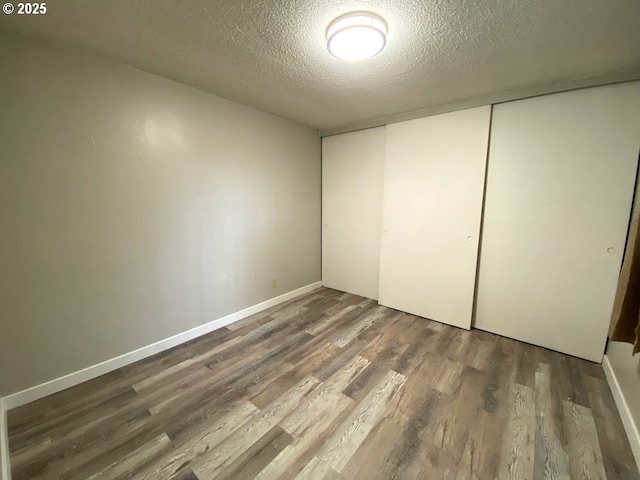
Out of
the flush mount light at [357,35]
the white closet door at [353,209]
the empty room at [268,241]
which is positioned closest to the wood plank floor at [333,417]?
the empty room at [268,241]

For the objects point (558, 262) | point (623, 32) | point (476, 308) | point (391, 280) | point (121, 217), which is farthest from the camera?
point (391, 280)

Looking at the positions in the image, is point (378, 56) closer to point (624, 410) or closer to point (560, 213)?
point (560, 213)

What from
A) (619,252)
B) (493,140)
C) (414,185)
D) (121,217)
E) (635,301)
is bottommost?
(635,301)

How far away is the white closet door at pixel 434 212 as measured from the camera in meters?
2.46

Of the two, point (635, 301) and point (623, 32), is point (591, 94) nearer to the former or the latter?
point (623, 32)

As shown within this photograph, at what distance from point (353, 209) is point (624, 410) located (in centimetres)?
281

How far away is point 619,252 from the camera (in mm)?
1915

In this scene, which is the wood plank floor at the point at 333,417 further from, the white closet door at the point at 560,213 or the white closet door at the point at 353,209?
the white closet door at the point at 353,209

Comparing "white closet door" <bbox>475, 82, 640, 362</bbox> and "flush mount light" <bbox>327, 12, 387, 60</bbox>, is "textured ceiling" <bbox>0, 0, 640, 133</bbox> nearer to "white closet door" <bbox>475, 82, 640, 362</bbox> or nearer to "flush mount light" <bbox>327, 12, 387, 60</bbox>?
"flush mount light" <bbox>327, 12, 387, 60</bbox>

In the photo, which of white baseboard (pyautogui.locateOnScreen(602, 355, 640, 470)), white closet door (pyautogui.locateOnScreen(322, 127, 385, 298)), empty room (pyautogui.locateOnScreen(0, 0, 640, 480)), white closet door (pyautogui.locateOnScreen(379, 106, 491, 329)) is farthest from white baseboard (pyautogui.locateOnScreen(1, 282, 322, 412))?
white baseboard (pyautogui.locateOnScreen(602, 355, 640, 470))

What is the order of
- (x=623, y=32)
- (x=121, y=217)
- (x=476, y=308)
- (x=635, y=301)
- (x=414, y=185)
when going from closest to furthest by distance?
(x=635, y=301) < (x=623, y=32) < (x=121, y=217) < (x=476, y=308) < (x=414, y=185)

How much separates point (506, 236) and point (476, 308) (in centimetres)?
81

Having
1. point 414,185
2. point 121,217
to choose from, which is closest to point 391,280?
point 414,185

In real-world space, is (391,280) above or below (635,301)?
below
